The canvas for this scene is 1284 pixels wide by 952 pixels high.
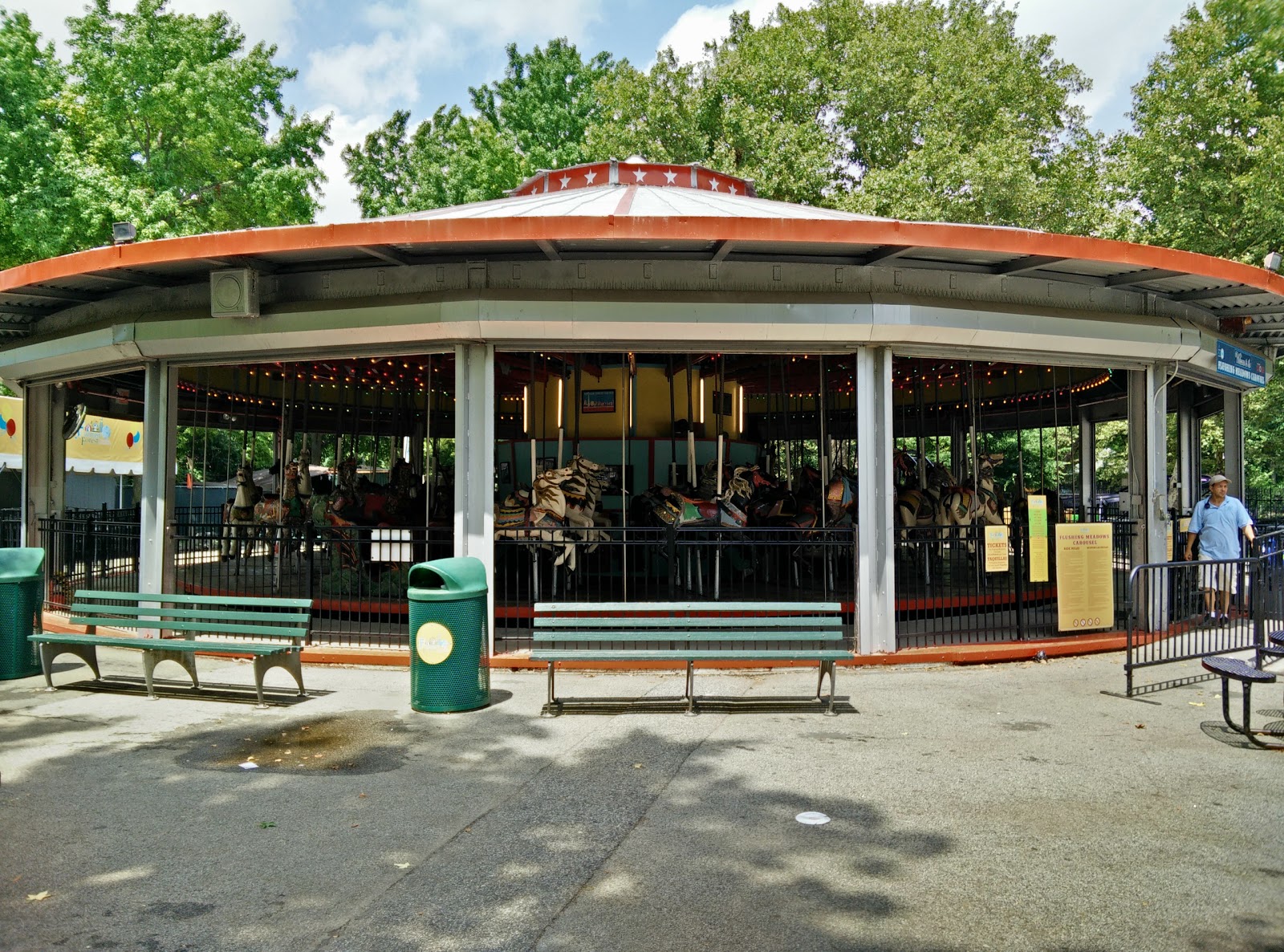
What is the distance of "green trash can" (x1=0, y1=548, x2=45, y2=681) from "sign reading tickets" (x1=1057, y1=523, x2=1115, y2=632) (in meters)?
10.3

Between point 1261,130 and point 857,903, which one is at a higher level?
point 1261,130

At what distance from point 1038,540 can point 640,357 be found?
6.62m

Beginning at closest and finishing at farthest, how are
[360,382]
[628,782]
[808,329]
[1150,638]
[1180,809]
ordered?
[1180,809], [628,782], [808,329], [1150,638], [360,382]

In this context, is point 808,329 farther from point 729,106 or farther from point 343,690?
point 729,106

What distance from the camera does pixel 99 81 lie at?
82.1 feet

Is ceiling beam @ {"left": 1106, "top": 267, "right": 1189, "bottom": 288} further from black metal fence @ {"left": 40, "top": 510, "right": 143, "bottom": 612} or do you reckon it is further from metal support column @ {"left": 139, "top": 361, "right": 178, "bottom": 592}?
black metal fence @ {"left": 40, "top": 510, "right": 143, "bottom": 612}

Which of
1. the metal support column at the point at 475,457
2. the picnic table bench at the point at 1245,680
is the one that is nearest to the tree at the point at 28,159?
the metal support column at the point at 475,457

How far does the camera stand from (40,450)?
13094 mm

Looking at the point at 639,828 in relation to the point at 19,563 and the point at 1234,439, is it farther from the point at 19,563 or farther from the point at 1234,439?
the point at 1234,439

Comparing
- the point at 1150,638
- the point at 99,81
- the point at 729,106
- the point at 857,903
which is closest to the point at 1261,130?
the point at 729,106

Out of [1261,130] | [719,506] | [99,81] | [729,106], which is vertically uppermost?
[729,106]

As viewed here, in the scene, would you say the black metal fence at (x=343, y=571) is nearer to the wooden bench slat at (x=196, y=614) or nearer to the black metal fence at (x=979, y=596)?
the wooden bench slat at (x=196, y=614)

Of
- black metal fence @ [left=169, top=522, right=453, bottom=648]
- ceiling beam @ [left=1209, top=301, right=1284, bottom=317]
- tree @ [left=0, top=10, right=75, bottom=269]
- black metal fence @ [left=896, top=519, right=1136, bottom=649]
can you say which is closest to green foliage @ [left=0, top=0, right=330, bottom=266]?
tree @ [left=0, top=10, right=75, bottom=269]

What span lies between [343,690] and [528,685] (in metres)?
1.68
